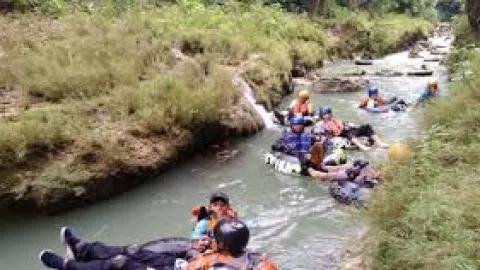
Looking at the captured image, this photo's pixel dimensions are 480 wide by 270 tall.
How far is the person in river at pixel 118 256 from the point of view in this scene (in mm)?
6098

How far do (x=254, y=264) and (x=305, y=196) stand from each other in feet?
14.6

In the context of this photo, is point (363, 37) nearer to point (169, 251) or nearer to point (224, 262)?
point (169, 251)

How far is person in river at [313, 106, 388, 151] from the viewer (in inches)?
463

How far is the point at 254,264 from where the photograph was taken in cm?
501

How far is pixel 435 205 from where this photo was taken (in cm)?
491

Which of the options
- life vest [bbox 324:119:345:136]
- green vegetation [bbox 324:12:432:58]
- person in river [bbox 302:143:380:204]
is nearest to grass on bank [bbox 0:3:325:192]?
life vest [bbox 324:119:345:136]

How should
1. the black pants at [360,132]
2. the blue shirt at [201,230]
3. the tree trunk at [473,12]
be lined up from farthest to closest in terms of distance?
the tree trunk at [473,12] → the black pants at [360,132] → the blue shirt at [201,230]

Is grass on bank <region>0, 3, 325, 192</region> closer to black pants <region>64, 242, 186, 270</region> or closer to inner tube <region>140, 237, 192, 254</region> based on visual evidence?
black pants <region>64, 242, 186, 270</region>

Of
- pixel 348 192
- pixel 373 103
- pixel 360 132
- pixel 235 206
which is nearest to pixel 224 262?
pixel 235 206

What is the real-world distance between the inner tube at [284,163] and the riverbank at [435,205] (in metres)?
2.97

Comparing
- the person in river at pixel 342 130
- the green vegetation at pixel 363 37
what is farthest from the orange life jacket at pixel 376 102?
the green vegetation at pixel 363 37

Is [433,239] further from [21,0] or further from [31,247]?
[21,0]

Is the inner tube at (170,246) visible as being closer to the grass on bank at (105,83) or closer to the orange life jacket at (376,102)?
the grass on bank at (105,83)

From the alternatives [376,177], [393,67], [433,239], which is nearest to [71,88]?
[376,177]
